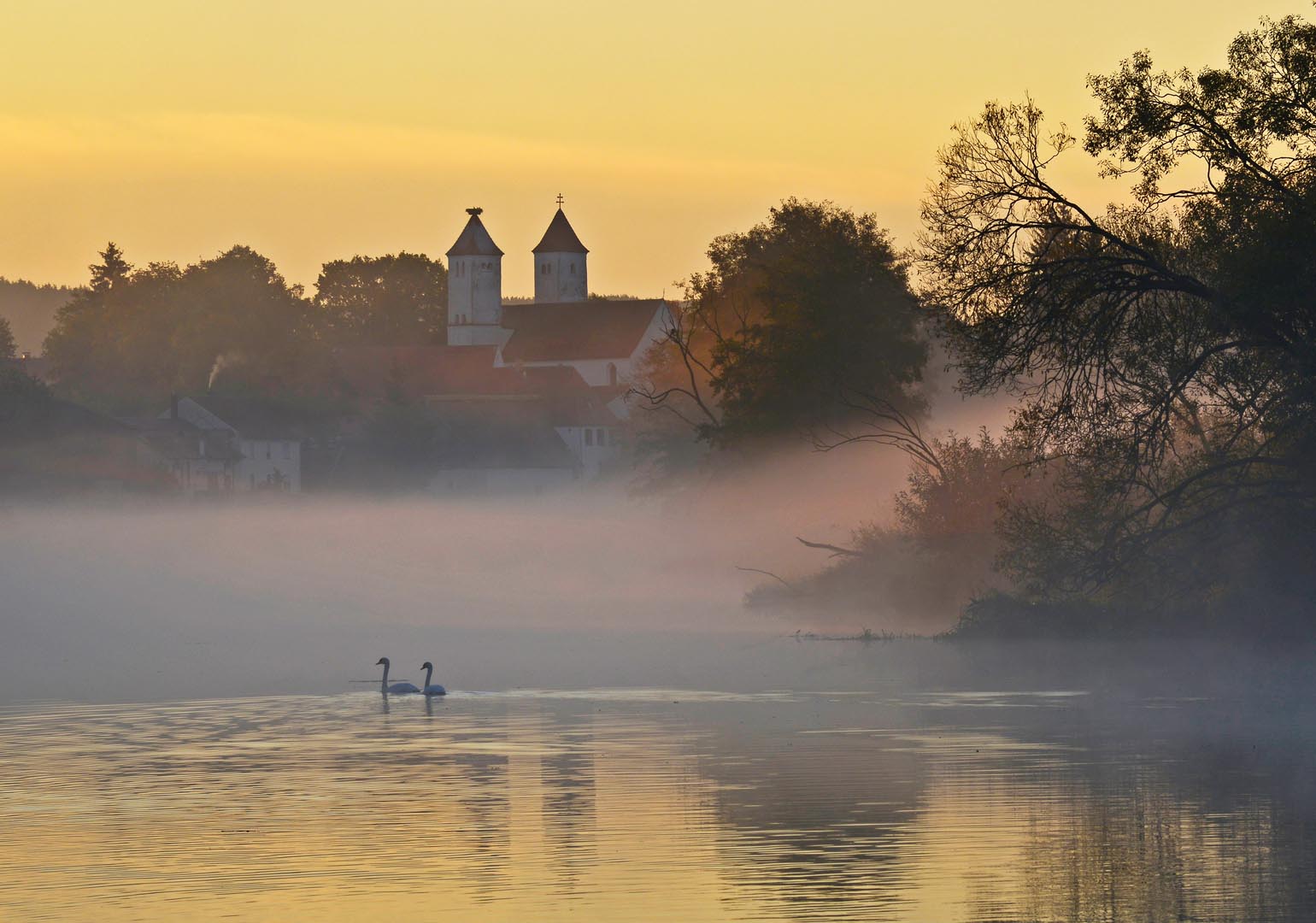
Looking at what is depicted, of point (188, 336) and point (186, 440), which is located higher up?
point (188, 336)

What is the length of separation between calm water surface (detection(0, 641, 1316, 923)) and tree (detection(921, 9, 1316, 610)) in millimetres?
2844

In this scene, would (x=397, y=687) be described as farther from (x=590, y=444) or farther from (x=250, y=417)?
(x=590, y=444)

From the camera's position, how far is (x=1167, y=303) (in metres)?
37.6

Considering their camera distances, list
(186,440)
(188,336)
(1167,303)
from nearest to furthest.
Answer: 1. (1167,303)
2. (186,440)
3. (188,336)

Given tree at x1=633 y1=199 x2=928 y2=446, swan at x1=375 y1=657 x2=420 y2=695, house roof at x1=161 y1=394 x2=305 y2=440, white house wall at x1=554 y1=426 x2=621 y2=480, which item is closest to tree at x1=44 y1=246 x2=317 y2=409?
house roof at x1=161 y1=394 x2=305 y2=440

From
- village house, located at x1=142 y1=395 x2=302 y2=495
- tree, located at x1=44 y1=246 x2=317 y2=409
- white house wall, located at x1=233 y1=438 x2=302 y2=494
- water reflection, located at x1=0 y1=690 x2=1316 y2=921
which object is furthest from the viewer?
tree, located at x1=44 y1=246 x2=317 y2=409

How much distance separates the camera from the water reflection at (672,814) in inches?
742

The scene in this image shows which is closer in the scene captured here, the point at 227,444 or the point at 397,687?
the point at 397,687

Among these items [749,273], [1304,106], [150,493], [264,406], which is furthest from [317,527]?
[1304,106]

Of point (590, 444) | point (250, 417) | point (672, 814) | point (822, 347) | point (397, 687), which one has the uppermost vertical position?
point (590, 444)

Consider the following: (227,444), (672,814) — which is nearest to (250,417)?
(227,444)

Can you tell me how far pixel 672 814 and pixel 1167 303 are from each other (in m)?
17.3

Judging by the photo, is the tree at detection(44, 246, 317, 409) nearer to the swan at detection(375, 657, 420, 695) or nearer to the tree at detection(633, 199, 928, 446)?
the tree at detection(633, 199, 928, 446)

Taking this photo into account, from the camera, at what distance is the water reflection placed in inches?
742
